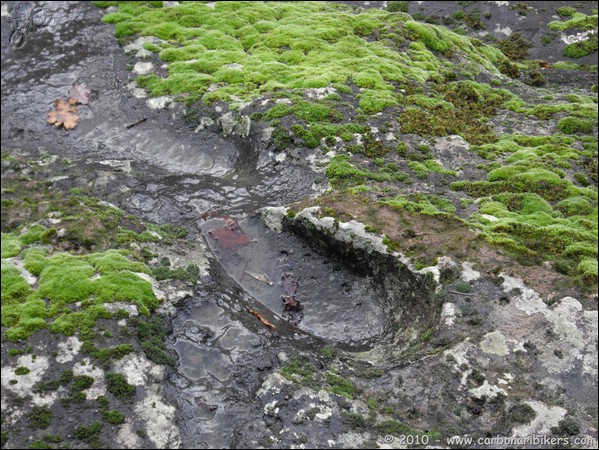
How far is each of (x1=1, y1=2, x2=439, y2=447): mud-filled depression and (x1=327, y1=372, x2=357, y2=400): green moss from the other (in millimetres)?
1067

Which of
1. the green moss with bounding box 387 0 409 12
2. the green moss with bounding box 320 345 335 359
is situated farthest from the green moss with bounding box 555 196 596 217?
the green moss with bounding box 387 0 409 12

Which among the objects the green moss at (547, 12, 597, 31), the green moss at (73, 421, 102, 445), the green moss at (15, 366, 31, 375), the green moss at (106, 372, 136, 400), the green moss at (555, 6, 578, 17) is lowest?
the green moss at (73, 421, 102, 445)

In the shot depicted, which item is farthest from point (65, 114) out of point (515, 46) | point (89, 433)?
point (515, 46)

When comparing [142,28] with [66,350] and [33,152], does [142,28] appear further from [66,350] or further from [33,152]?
[66,350]

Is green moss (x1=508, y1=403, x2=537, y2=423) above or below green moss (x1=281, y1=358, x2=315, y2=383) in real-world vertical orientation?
above

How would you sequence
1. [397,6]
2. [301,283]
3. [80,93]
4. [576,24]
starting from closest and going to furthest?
[301,283] < [80,93] < [576,24] < [397,6]

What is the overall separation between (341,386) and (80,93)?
1552cm

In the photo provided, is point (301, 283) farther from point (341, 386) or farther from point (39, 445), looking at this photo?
point (39, 445)

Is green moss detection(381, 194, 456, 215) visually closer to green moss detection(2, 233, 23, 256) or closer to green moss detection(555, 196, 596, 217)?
green moss detection(555, 196, 596, 217)

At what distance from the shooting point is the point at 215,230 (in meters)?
14.7

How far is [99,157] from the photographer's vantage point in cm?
1741

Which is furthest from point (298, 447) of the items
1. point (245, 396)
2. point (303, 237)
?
point (303, 237)

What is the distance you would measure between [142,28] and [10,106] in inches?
267

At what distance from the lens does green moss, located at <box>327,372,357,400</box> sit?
10.6 metres
